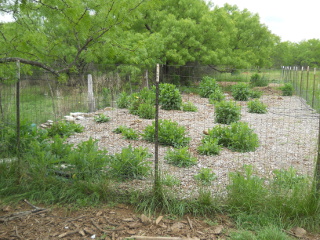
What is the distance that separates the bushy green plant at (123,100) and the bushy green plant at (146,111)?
5.02 ft

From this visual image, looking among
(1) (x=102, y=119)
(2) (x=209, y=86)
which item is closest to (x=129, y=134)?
(1) (x=102, y=119)

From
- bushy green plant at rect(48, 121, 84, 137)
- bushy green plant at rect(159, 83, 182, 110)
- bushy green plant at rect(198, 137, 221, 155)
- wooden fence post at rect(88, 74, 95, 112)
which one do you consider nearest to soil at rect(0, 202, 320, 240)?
bushy green plant at rect(198, 137, 221, 155)

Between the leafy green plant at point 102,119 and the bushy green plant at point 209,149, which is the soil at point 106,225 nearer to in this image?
the bushy green plant at point 209,149

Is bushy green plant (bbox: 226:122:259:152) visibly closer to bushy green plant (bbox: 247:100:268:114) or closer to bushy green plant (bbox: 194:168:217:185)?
bushy green plant (bbox: 194:168:217:185)

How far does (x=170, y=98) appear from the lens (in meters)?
11.3

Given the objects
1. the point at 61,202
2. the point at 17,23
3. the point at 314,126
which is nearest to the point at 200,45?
the point at 314,126

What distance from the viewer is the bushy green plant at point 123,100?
37.8 ft

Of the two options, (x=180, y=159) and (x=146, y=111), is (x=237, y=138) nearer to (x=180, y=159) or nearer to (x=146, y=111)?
(x=180, y=159)

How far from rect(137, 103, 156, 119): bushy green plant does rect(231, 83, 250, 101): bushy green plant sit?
5.57 metres

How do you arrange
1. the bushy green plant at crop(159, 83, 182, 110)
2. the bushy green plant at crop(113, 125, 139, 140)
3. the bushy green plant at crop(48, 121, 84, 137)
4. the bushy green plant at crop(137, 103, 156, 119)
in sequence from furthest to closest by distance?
the bushy green plant at crop(159, 83, 182, 110), the bushy green plant at crop(137, 103, 156, 119), the bushy green plant at crop(48, 121, 84, 137), the bushy green plant at crop(113, 125, 139, 140)

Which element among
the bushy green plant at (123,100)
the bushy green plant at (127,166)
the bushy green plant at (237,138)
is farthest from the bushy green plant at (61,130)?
the bushy green plant at (123,100)

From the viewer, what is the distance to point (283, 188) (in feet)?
13.0

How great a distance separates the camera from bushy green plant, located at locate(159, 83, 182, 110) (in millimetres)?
11219

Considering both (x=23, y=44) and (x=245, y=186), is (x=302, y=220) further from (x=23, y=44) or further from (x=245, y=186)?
(x=23, y=44)
